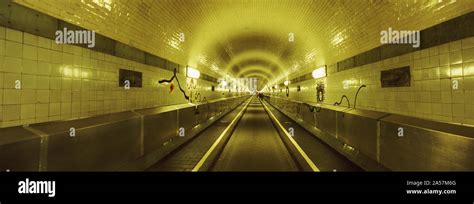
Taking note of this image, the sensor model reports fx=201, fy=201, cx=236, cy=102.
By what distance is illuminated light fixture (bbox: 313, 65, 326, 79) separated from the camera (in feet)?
34.6

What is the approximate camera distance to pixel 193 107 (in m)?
9.17

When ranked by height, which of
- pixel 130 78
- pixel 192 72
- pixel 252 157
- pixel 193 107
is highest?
pixel 192 72

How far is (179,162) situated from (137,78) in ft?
9.98

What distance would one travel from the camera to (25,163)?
246 centimetres

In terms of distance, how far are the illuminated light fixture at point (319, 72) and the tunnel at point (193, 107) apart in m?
Answer: 1.40

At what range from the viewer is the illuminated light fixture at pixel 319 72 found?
10539mm

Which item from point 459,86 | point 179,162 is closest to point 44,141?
point 179,162

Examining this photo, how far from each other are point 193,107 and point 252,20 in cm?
542

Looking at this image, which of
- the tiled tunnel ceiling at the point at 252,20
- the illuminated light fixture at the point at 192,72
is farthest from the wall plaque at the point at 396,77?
the illuminated light fixture at the point at 192,72

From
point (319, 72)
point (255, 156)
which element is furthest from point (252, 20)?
point (255, 156)

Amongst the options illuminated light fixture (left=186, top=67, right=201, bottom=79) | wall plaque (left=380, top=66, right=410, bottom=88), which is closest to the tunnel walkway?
wall plaque (left=380, top=66, right=410, bottom=88)

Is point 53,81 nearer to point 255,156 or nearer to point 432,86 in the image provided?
point 255,156

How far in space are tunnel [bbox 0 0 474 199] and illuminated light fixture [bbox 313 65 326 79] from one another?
1404mm

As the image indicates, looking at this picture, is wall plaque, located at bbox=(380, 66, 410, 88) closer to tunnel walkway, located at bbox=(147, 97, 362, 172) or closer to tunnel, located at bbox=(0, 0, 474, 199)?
tunnel, located at bbox=(0, 0, 474, 199)
